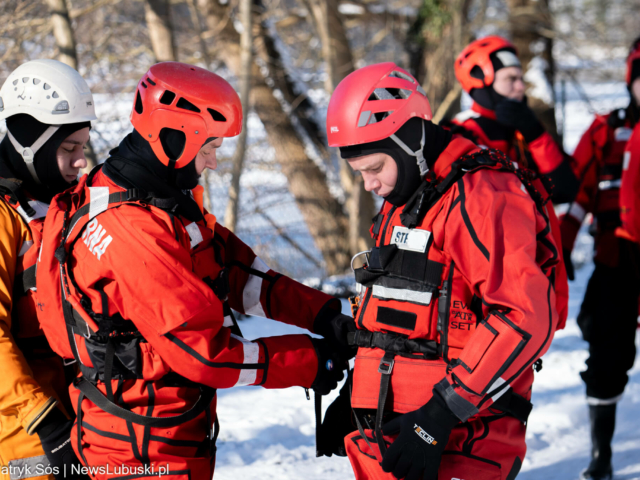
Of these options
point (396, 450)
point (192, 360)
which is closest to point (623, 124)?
point (396, 450)

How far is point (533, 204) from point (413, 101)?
64 cm

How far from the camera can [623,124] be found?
4.33 m

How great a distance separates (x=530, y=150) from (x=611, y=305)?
1230 millimetres

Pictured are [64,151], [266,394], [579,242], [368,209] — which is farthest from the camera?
[579,242]

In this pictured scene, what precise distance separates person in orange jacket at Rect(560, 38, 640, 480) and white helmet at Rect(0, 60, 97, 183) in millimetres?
3212

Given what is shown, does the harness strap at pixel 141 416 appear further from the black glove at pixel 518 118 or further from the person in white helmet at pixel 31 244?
the black glove at pixel 518 118

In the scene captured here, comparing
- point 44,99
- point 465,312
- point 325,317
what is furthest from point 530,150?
point 44,99

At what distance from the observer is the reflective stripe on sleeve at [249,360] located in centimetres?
234

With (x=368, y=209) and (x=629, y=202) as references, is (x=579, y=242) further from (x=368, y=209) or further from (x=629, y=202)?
(x=629, y=202)

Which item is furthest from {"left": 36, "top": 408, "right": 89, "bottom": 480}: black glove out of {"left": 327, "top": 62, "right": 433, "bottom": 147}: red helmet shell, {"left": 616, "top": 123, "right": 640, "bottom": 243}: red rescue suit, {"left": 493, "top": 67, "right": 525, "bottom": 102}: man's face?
{"left": 616, "top": 123, "right": 640, "bottom": 243}: red rescue suit

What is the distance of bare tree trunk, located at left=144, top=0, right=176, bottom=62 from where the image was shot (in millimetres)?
7414

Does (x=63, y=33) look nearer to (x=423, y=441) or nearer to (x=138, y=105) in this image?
(x=138, y=105)

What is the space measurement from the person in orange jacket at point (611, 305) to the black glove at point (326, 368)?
7.27ft

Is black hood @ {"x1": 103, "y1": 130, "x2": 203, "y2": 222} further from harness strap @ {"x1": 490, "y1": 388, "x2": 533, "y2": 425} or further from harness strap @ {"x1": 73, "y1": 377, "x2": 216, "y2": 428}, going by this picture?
harness strap @ {"x1": 490, "y1": 388, "x2": 533, "y2": 425}
